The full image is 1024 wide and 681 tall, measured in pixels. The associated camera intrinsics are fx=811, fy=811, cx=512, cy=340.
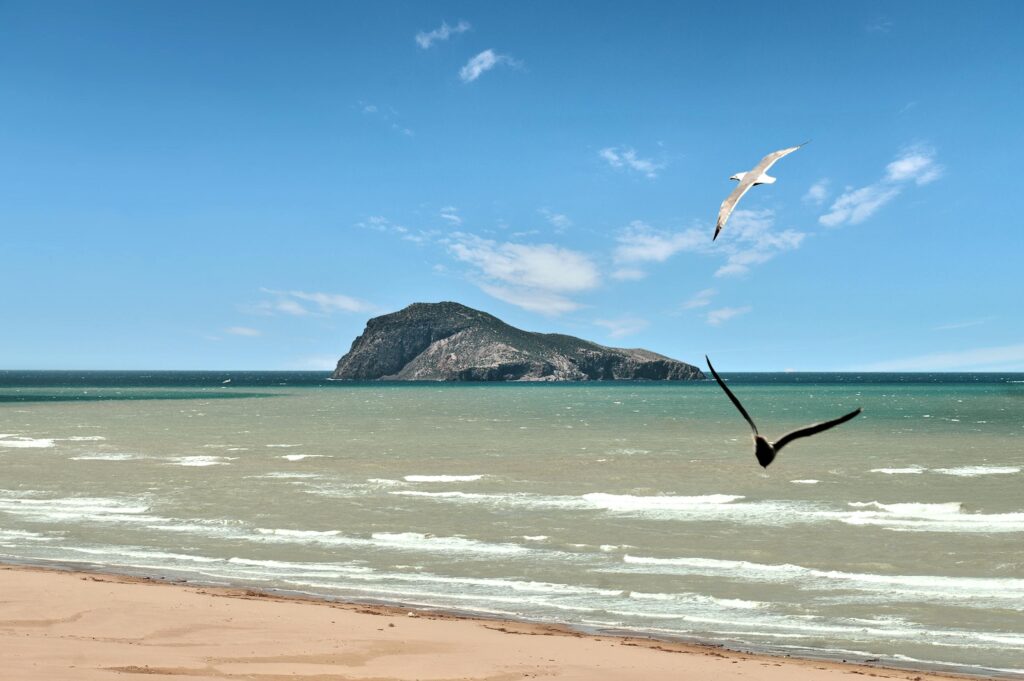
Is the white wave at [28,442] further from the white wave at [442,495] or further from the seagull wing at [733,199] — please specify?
the seagull wing at [733,199]

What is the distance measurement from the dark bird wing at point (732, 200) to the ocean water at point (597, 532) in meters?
9.36

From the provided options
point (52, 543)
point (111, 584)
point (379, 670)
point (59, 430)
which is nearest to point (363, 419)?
point (59, 430)

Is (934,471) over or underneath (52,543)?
over

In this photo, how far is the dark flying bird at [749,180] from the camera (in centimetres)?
404

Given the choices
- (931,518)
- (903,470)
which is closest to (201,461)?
(931,518)

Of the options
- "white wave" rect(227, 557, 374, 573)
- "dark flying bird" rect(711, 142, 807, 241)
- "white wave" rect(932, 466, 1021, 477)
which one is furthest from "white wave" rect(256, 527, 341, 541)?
"white wave" rect(932, 466, 1021, 477)

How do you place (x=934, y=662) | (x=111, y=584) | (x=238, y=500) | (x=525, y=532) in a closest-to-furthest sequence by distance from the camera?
(x=934, y=662)
(x=111, y=584)
(x=525, y=532)
(x=238, y=500)

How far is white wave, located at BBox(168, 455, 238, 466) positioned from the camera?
35.5 m

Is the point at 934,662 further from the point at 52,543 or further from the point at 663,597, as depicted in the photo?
the point at 52,543

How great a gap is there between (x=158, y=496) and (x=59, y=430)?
36269mm

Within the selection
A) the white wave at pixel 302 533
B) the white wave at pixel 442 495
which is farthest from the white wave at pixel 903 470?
the white wave at pixel 302 533

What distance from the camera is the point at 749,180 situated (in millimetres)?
4480

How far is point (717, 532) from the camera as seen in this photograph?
20.3 metres

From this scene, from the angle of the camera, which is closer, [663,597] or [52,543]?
[663,597]
